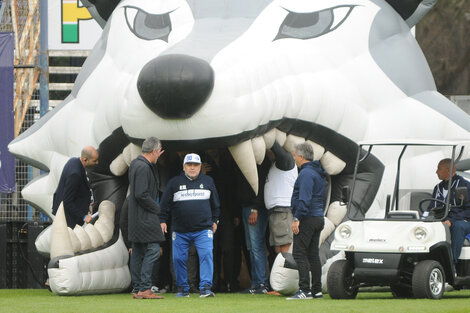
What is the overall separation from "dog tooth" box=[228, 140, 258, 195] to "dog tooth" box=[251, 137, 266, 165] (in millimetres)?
55

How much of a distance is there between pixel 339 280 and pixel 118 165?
238 cm

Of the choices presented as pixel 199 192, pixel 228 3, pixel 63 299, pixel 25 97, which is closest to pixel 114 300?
pixel 63 299

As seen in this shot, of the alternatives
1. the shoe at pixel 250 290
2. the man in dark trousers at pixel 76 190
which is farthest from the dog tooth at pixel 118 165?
the shoe at pixel 250 290

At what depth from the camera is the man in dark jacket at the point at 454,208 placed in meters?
10.0

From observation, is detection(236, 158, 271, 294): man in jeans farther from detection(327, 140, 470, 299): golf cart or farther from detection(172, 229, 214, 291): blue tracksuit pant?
detection(327, 140, 470, 299): golf cart

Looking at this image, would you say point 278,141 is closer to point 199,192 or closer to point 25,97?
point 199,192

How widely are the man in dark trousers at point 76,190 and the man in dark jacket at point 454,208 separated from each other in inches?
119

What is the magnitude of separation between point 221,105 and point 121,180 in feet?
5.98

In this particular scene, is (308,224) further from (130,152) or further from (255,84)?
(130,152)

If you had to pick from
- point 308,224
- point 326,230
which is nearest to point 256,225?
point 326,230

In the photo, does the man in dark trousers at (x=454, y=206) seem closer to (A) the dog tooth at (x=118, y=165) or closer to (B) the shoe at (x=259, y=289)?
(B) the shoe at (x=259, y=289)

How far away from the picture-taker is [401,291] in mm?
10133

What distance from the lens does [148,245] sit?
10.2 meters

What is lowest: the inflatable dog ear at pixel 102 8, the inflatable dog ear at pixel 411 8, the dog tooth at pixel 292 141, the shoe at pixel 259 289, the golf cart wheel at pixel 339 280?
the shoe at pixel 259 289
